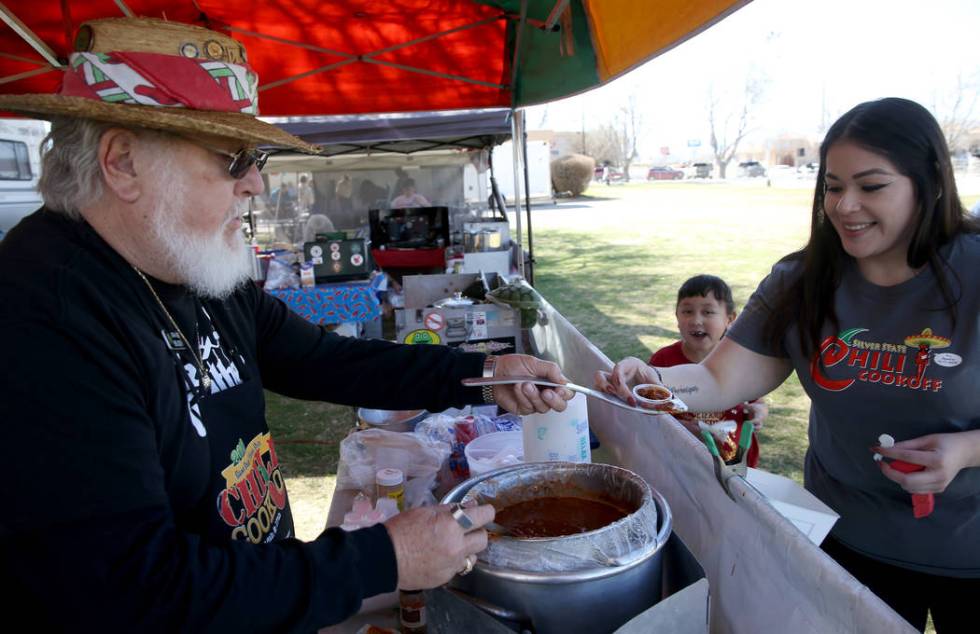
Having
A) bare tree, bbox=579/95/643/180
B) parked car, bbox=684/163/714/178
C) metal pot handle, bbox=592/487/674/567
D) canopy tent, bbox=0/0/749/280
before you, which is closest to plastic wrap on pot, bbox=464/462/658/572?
metal pot handle, bbox=592/487/674/567

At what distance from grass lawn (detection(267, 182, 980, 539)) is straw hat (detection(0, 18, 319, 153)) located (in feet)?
7.22

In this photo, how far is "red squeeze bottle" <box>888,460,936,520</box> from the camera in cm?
143

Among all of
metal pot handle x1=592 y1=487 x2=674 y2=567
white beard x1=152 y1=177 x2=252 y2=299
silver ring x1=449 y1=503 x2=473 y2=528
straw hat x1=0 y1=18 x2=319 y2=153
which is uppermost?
straw hat x1=0 y1=18 x2=319 y2=153

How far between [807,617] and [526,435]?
34.8 inches

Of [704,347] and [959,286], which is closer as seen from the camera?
[959,286]

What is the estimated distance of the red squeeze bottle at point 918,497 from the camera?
4.69 ft

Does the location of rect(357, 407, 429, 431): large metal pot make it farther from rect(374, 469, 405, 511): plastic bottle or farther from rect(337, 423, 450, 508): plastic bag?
rect(374, 469, 405, 511): plastic bottle

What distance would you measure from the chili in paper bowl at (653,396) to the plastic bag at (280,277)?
496 cm

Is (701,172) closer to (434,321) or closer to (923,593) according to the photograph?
(434,321)

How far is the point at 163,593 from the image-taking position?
0.89 m

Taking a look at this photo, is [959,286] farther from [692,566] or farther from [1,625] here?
[1,625]

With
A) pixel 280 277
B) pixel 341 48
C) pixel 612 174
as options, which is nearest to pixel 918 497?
pixel 341 48

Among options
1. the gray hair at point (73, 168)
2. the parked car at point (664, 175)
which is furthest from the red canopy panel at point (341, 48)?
the parked car at point (664, 175)

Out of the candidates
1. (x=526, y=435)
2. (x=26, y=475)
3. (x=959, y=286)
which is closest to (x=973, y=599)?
(x=959, y=286)
